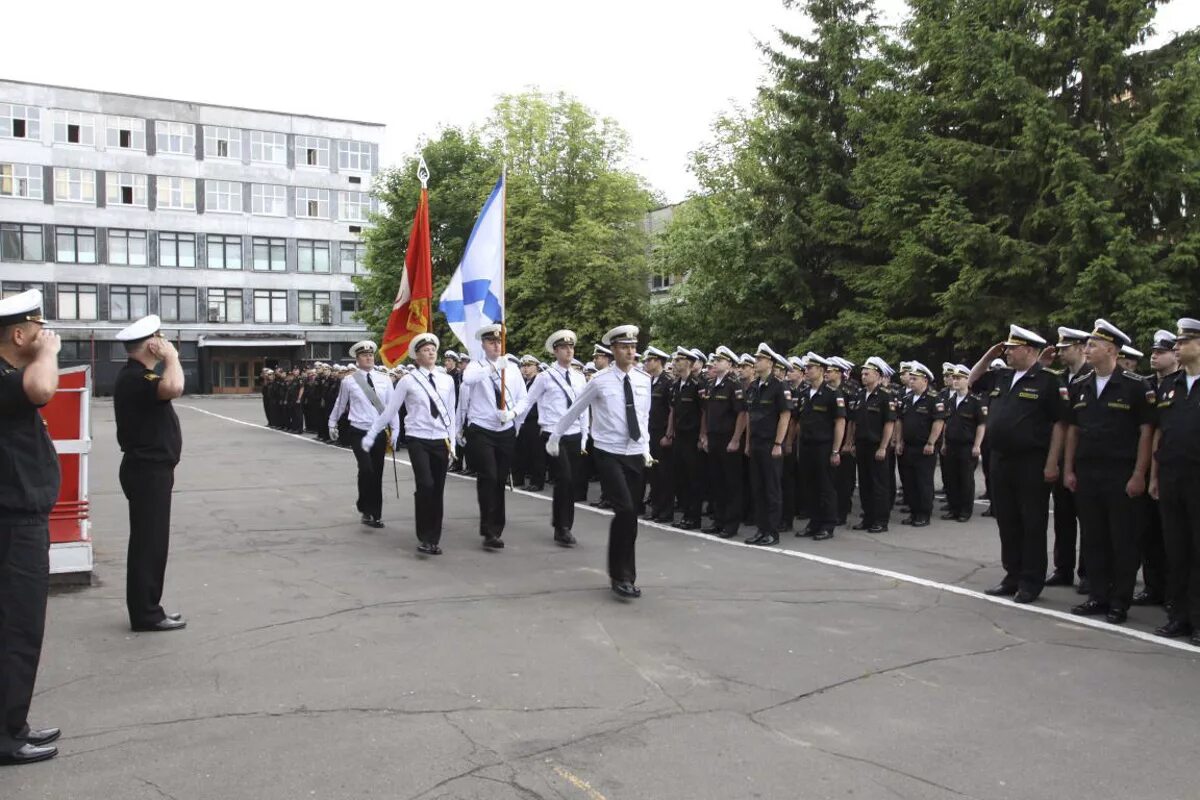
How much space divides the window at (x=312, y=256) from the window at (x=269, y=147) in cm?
576

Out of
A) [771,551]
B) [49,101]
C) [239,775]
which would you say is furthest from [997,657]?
[49,101]

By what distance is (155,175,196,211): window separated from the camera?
63.0 meters

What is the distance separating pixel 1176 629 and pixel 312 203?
6712 cm

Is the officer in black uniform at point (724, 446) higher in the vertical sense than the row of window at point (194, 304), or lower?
lower

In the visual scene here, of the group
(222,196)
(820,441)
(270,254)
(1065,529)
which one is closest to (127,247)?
(222,196)

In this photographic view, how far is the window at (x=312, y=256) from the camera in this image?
67188mm

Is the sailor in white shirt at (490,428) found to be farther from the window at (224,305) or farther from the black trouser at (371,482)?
the window at (224,305)

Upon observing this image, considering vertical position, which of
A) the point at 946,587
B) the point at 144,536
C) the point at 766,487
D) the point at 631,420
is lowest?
the point at 946,587

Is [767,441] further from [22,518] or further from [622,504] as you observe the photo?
[22,518]

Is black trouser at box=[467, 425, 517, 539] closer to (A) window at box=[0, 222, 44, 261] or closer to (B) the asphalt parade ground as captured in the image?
(B) the asphalt parade ground

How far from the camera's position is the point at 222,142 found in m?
65.0

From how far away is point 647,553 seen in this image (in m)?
9.75

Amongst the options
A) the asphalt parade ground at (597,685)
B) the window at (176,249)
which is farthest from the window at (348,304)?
the asphalt parade ground at (597,685)

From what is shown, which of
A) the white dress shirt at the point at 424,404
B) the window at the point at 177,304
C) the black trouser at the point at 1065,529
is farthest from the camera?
the window at the point at 177,304
